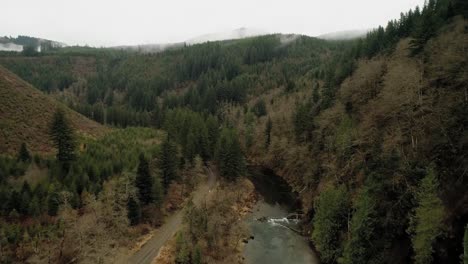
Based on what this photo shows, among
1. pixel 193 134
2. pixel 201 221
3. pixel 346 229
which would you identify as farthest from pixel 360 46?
pixel 201 221

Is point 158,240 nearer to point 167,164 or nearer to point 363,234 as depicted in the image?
point 167,164

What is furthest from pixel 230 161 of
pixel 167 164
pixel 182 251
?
pixel 182 251

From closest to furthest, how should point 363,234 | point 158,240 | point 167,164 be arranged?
point 363,234 → point 158,240 → point 167,164

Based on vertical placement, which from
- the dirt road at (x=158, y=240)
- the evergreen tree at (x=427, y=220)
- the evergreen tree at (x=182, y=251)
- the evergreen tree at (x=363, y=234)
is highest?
the evergreen tree at (x=427, y=220)

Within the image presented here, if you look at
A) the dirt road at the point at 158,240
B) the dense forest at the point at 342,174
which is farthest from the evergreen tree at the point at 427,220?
the dirt road at the point at 158,240

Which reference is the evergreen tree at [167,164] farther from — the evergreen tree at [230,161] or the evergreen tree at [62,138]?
the evergreen tree at [62,138]

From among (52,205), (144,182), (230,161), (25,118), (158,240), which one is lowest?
(158,240)

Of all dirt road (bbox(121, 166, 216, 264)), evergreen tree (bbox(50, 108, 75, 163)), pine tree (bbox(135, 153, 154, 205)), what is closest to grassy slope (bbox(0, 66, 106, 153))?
evergreen tree (bbox(50, 108, 75, 163))
